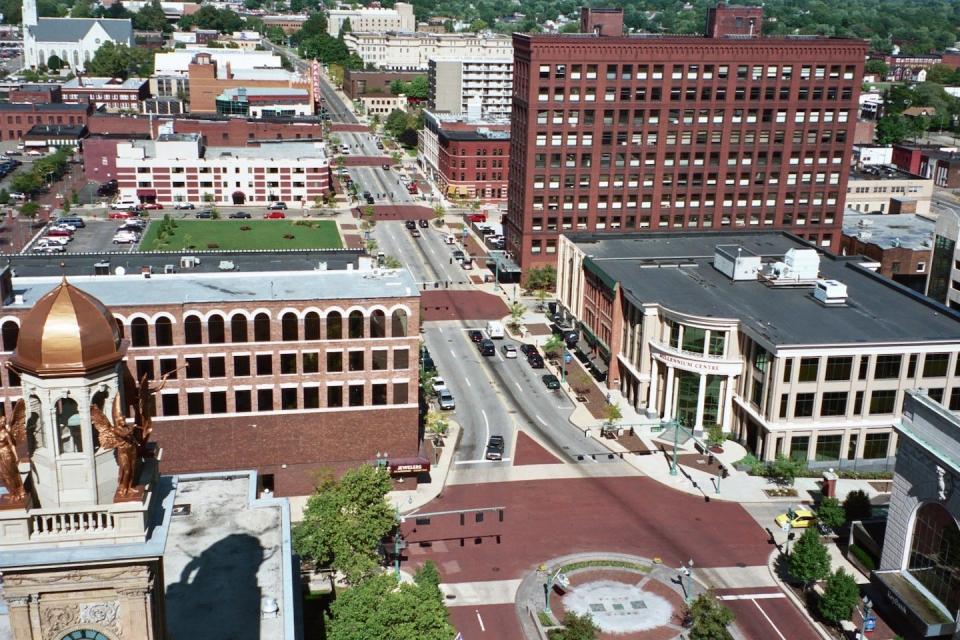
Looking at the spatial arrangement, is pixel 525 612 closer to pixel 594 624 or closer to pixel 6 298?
pixel 594 624

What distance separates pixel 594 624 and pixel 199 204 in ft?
497

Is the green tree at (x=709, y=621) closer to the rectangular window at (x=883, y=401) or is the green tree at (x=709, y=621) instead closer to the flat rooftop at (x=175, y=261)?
the rectangular window at (x=883, y=401)

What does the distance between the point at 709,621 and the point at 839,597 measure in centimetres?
1075

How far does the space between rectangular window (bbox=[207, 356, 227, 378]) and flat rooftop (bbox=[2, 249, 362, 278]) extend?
2190 cm

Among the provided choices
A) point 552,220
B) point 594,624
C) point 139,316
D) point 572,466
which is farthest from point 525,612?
point 552,220

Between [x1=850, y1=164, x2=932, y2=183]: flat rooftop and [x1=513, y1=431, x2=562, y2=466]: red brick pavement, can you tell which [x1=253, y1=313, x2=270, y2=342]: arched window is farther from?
[x1=850, y1=164, x2=932, y2=183]: flat rooftop

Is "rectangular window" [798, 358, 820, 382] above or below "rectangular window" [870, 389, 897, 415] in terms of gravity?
above

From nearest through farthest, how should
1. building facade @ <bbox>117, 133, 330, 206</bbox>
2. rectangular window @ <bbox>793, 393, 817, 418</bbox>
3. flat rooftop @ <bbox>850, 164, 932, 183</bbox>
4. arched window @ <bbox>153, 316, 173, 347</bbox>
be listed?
arched window @ <bbox>153, 316, 173, 347</bbox>, rectangular window @ <bbox>793, 393, 817, 418</bbox>, flat rooftop @ <bbox>850, 164, 932, 183</bbox>, building facade @ <bbox>117, 133, 330, 206</bbox>

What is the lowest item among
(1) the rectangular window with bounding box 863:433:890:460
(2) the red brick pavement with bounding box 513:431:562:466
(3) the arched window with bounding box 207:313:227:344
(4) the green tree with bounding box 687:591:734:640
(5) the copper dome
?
(2) the red brick pavement with bounding box 513:431:562:466

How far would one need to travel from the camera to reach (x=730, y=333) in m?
94.9

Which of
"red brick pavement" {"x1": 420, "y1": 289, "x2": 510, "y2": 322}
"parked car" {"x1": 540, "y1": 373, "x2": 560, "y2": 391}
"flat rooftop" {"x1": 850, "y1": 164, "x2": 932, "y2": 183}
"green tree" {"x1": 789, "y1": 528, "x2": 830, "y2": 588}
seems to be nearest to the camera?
"green tree" {"x1": 789, "y1": 528, "x2": 830, "y2": 588}

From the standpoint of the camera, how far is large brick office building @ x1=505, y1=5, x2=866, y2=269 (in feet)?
448

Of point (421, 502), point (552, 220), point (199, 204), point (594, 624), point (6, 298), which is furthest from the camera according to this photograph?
point (199, 204)

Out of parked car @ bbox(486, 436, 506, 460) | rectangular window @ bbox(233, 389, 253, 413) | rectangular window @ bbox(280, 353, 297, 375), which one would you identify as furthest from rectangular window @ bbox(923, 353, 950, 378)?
rectangular window @ bbox(233, 389, 253, 413)
